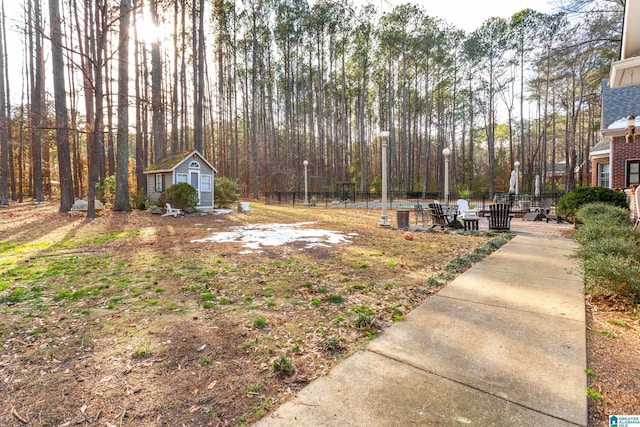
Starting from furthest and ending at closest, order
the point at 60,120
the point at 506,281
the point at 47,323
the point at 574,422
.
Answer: the point at 60,120
the point at 506,281
the point at 47,323
the point at 574,422

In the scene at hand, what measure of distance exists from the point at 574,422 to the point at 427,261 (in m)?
4.18

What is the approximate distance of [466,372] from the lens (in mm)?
2209

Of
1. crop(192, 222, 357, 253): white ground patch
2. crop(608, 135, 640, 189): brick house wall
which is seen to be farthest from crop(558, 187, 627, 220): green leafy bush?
crop(192, 222, 357, 253): white ground patch

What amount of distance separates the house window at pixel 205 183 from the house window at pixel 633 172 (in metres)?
19.4

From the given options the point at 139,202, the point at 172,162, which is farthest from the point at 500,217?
the point at 139,202

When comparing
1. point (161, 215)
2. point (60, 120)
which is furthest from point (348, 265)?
point (60, 120)

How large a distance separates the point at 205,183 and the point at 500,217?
14.5 meters

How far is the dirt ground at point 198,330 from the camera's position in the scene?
6.57 ft

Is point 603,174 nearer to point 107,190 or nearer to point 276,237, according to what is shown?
point 276,237

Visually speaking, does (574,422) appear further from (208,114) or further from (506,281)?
(208,114)

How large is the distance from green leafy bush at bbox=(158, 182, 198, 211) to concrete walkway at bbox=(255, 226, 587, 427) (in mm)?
13374

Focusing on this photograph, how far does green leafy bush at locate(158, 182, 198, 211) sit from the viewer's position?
14.4 metres

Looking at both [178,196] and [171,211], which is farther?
[178,196]

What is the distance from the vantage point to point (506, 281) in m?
4.39
